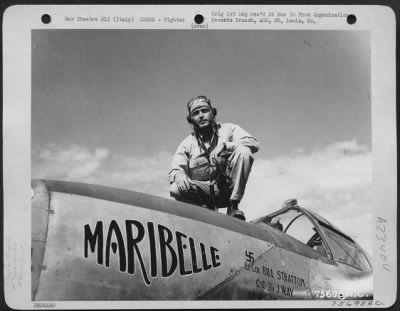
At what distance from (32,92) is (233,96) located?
28.0 inches

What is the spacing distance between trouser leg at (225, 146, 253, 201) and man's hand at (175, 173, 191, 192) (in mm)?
147

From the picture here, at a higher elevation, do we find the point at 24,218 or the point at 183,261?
the point at 24,218

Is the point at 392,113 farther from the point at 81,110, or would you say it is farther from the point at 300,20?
the point at 81,110

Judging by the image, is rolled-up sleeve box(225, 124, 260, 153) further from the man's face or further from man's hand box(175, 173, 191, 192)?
man's hand box(175, 173, 191, 192)

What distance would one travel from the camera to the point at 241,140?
2.03 meters

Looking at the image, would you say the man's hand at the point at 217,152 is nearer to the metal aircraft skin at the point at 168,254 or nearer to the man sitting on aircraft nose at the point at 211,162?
the man sitting on aircraft nose at the point at 211,162

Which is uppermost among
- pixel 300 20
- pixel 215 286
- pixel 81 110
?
pixel 300 20

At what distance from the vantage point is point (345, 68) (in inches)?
80.0

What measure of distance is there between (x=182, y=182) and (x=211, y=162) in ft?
0.42

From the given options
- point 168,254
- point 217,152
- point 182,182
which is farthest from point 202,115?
point 168,254

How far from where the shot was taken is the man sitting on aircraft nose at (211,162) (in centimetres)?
201

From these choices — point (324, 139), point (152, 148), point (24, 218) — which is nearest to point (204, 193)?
point (152, 148)

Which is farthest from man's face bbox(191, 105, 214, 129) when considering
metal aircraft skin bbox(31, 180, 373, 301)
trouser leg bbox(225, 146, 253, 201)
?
metal aircraft skin bbox(31, 180, 373, 301)

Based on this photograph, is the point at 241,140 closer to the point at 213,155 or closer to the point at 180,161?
the point at 213,155
